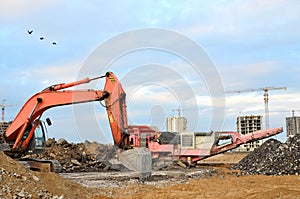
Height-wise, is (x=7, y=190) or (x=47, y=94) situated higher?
(x=47, y=94)

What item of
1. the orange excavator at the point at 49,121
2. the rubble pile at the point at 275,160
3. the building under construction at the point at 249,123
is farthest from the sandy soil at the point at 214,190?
the building under construction at the point at 249,123

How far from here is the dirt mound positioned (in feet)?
32.1

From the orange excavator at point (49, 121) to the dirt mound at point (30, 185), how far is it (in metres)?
5.02

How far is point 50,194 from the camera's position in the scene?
410 inches

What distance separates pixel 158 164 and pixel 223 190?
1048cm

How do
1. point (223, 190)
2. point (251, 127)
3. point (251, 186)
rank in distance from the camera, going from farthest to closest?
point (251, 127) < point (251, 186) < point (223, 190)

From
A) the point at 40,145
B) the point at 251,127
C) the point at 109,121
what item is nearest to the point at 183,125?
the point at 109,121

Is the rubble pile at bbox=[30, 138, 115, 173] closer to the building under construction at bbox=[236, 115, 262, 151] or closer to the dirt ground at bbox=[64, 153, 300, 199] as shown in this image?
the dirt ground at bbox=[64, 153, 300, 199]

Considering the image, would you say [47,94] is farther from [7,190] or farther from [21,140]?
[7,190]

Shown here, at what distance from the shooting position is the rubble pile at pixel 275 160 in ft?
62.3

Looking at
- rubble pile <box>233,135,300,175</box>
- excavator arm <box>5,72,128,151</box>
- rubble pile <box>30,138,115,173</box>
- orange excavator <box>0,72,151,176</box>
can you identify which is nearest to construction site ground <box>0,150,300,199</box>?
orange excavator <box>0,72,151,176</box>

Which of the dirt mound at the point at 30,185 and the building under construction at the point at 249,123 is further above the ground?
the building under construction at the point at 249,123

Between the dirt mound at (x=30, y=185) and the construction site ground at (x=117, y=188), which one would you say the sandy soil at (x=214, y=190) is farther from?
the dirt mound at (x=30, y=185)

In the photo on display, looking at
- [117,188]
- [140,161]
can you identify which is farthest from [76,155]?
[117,188]
